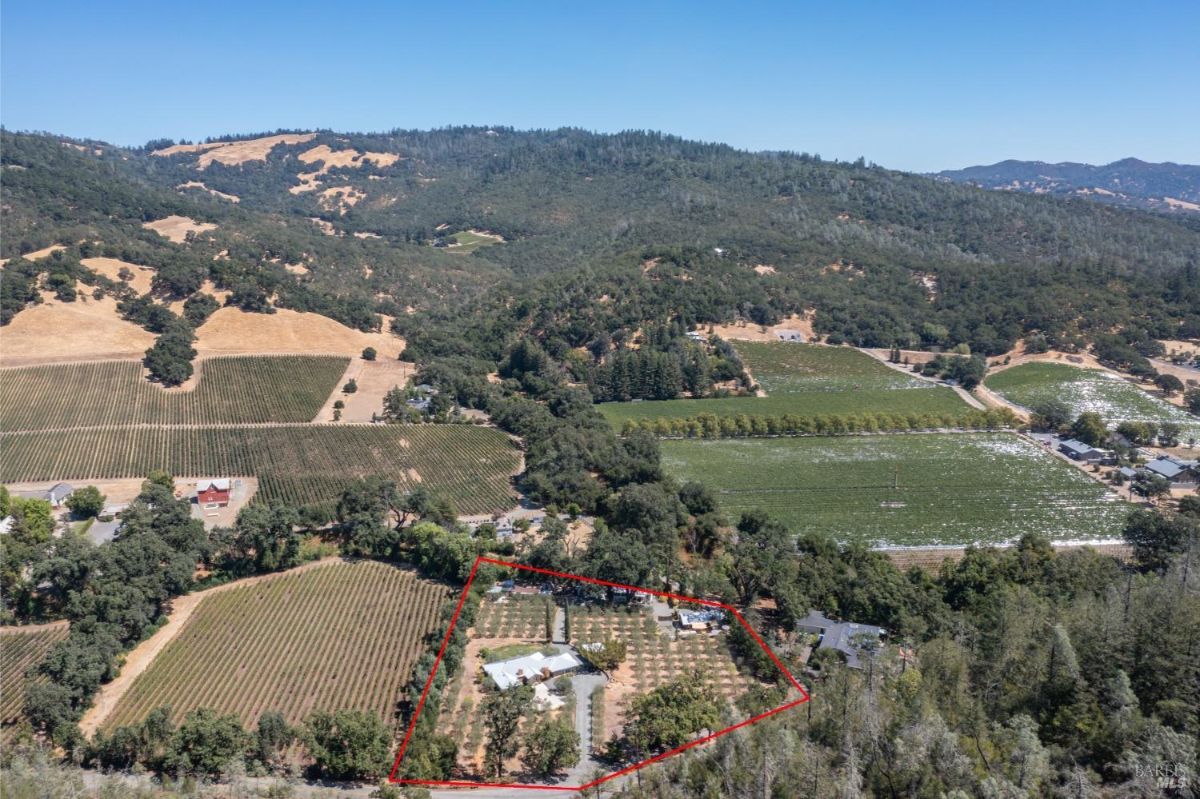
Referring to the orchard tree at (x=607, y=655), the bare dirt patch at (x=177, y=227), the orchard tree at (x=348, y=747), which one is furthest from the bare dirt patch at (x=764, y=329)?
the bare dirt patch at (x=177, y=227)

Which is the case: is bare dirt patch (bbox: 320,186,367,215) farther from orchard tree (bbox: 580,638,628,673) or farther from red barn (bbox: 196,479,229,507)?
orchard tree (bbox: 580,638,628,673)

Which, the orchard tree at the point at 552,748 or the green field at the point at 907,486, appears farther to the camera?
the green field at the point at 907,486

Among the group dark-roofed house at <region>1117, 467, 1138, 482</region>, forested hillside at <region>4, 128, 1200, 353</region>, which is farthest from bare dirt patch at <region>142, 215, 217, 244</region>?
dark-roofed house at <region>1117, 467, 1138, 482</region>

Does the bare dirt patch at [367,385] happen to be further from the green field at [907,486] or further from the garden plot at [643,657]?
the garden plot at [643,657]

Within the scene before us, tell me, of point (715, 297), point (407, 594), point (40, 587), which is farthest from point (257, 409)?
point (715, 297)

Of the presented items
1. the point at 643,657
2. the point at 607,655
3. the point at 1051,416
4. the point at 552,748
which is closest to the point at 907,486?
the point at 1051,416

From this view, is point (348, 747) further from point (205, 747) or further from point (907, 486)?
point (907, 486)
